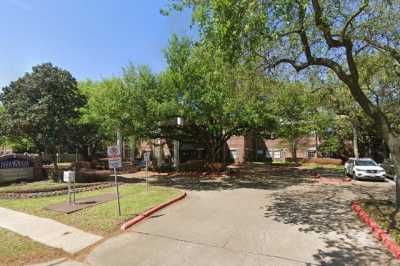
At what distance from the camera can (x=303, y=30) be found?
7.46m

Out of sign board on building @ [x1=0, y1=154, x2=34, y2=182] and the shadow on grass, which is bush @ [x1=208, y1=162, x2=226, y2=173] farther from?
sign board on building @ [x1=0, y1=154, x2=34, y2=182]

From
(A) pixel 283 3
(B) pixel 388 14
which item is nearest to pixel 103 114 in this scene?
(A) pixel 283 3

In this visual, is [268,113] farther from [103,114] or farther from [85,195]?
[85,195]

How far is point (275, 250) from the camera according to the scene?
5.93 metres

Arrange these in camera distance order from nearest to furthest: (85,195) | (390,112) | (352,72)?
(352,72)
(85,195)
(390,112)

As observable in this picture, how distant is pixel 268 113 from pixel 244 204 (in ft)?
31.3

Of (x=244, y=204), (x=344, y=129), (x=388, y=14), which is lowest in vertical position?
(x=244, y=204)

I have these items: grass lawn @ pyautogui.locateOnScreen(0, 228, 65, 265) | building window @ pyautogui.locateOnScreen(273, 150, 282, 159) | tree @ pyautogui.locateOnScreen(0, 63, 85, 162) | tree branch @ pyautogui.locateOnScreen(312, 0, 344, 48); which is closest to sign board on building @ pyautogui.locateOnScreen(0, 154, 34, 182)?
tree @ pyautogui.locateOnScreen(0, 63, 85, 162)

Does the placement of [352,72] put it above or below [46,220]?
above

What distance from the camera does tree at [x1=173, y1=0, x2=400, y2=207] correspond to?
644cm

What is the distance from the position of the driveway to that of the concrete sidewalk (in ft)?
2.27

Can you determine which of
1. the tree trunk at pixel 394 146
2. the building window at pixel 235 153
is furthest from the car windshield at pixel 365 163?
the building window at pixel 235 153

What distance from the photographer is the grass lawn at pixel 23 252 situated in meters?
5.71

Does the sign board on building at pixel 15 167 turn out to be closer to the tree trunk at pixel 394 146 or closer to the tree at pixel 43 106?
the tree at pixel 43 106
